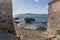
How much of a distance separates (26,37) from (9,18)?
5.89 meters

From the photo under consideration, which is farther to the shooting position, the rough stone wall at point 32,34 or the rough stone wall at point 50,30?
the rough stone wall at point 32,34

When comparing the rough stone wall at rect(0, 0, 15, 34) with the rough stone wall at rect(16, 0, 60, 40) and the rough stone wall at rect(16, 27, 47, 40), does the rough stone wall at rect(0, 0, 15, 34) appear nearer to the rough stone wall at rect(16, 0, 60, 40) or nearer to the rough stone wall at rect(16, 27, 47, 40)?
the rough stone wall at rect(16, 0, 60, 40)

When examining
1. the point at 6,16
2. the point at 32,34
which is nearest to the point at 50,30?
the point at 32,34

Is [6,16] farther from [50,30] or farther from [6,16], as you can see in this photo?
[50,30]

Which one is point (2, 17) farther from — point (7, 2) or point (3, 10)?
point (7, 2)

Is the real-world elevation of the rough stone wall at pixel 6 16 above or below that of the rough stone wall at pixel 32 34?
above

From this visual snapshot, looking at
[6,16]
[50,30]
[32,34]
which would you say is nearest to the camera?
[6,16]

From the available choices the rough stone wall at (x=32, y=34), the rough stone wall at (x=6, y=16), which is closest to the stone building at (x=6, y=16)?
the rough stone wall at (x=6, y=16)

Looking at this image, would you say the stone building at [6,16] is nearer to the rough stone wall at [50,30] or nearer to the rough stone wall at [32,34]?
the rough stone wall at [50,30]

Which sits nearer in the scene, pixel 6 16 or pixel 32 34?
pixel 6 16

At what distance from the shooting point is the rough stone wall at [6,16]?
11.3 ft

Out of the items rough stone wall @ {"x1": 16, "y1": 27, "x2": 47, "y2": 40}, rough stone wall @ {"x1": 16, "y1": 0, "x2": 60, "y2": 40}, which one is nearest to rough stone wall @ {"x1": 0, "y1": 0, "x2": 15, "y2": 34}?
rough stone wall @ {"x1": 16, "y1": 0, "x2": 60, "y2": 40}

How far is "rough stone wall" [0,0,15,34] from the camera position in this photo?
11.3ft

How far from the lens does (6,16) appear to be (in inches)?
138
